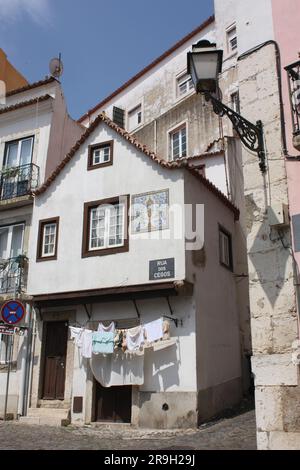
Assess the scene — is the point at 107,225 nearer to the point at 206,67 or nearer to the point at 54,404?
the point at 54,404

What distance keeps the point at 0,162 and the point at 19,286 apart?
192 inches

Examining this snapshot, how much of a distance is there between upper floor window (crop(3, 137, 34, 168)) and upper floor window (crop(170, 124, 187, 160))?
6876 mm

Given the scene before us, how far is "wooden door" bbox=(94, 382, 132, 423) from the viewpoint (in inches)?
444

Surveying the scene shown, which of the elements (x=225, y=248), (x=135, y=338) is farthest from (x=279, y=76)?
(x=225, y=248)

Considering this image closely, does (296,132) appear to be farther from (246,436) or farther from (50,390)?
(50,390)

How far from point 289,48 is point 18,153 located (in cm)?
1132

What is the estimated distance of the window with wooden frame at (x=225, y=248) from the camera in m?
A: 13.5

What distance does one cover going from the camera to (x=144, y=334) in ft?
36.2

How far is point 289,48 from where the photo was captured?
6809 millimetres

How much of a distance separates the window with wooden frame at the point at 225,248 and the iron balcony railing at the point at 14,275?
5.71 meters

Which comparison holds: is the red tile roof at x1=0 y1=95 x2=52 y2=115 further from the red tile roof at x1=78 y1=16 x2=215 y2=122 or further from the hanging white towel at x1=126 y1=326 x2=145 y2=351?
the red tile roof at x1=78 y1=16 x2=215 y2=122

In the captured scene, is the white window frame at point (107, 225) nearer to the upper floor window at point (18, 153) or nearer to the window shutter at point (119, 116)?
the upper floor window at point (18, 153)

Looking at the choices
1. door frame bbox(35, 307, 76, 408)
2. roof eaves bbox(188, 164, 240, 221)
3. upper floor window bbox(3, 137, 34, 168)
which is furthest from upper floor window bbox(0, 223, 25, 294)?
roof eaves bbox(188, 164, 240, 221)

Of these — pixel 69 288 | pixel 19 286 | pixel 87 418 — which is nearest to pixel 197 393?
pixel 87 418
